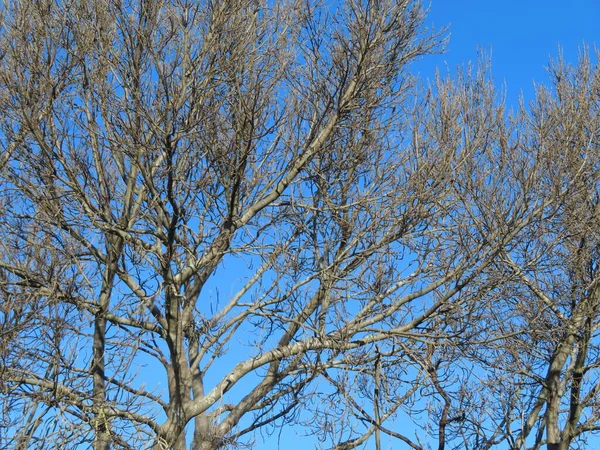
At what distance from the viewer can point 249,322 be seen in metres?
9.77

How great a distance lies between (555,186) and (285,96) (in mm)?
3907

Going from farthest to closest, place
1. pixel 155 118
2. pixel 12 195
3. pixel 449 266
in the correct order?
pixel 449 266 → pixel 12 195 → pixel 155 118

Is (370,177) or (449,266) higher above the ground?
(370,177)

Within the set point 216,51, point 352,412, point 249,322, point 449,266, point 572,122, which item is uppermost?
point 572,122

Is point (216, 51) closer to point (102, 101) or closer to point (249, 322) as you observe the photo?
point (102, 101)

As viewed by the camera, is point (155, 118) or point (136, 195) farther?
point (136, 195)

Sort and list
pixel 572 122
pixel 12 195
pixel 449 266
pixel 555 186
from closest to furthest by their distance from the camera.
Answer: pixel 12 195 < pixel 449 266 < pixel 555 186 < pixel 572 122

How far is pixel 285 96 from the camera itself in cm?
1020

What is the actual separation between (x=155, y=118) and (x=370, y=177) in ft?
10.7

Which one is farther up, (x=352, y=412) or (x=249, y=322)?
(x=249, y=322)

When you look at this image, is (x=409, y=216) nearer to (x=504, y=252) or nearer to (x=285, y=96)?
(x=504, y=252)

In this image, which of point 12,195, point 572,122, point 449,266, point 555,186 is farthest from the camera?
point 572,122

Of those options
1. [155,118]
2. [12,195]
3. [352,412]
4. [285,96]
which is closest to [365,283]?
[352,412]

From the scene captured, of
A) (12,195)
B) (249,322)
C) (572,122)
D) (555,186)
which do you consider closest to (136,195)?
(12,195)
